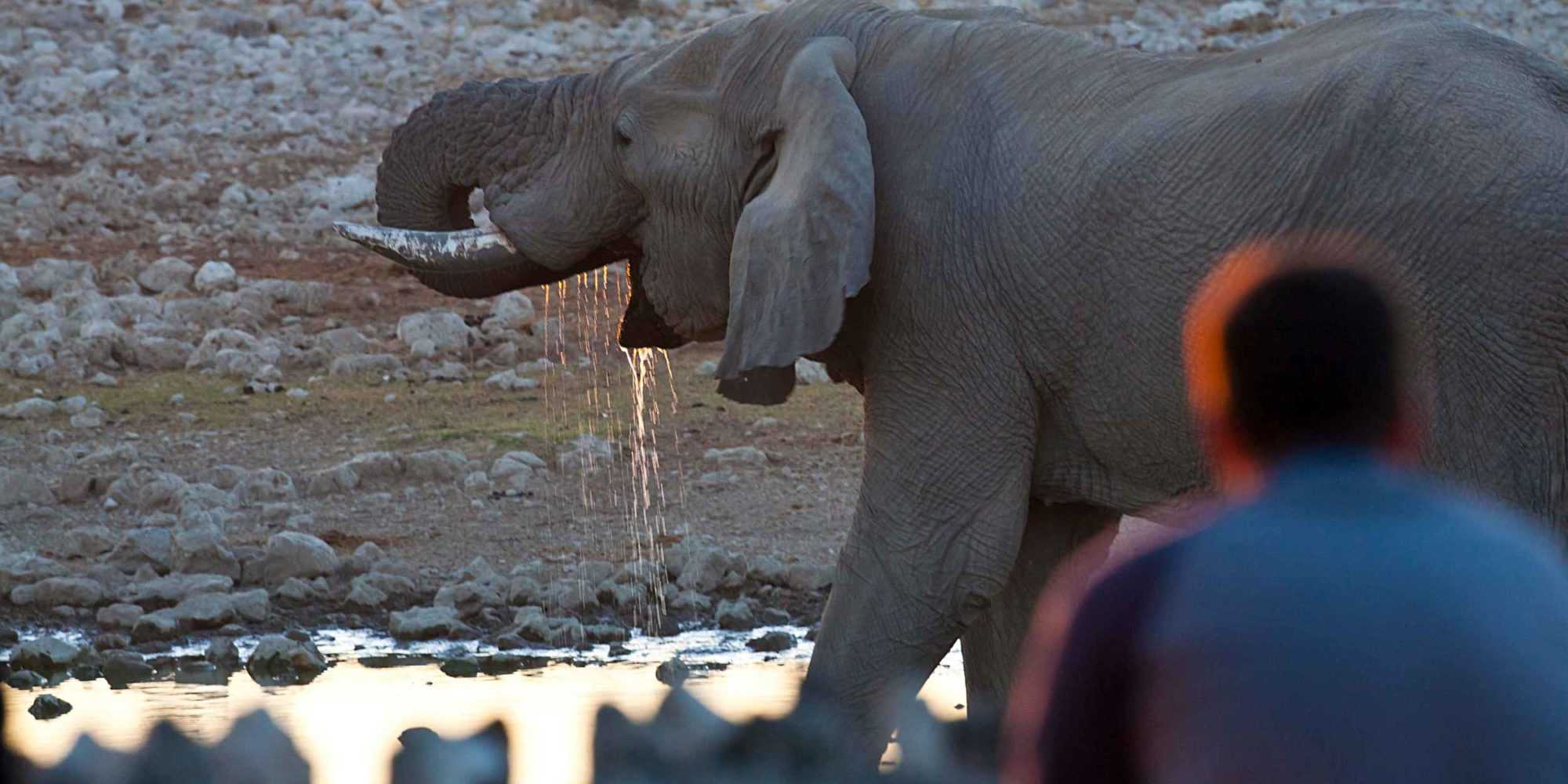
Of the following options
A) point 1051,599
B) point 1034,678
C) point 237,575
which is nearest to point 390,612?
point 237,575

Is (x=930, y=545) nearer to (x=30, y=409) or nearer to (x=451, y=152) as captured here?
(x=451, y=152)

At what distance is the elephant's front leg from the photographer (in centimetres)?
501

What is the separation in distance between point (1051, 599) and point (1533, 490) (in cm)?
117

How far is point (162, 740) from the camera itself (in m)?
Answer: 3.51

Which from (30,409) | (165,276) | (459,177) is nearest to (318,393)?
(30,409)

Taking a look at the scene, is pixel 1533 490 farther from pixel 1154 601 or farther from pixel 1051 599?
pixel 1154 601

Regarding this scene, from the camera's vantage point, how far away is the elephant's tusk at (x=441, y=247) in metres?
5.93

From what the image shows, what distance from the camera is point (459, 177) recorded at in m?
6.06

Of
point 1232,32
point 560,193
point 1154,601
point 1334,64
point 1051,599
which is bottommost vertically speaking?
point 1232,32

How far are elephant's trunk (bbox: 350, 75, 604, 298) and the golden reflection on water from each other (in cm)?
98

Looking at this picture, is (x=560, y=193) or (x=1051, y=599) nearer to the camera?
(x=1051, y=599)

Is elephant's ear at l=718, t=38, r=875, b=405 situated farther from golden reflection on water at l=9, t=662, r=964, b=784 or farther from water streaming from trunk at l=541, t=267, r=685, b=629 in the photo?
water streaming from trunk at l=541, t=267, r=685, b=629

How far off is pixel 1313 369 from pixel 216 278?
10.2 meters

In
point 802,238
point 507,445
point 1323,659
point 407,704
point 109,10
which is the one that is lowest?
point 109,10
